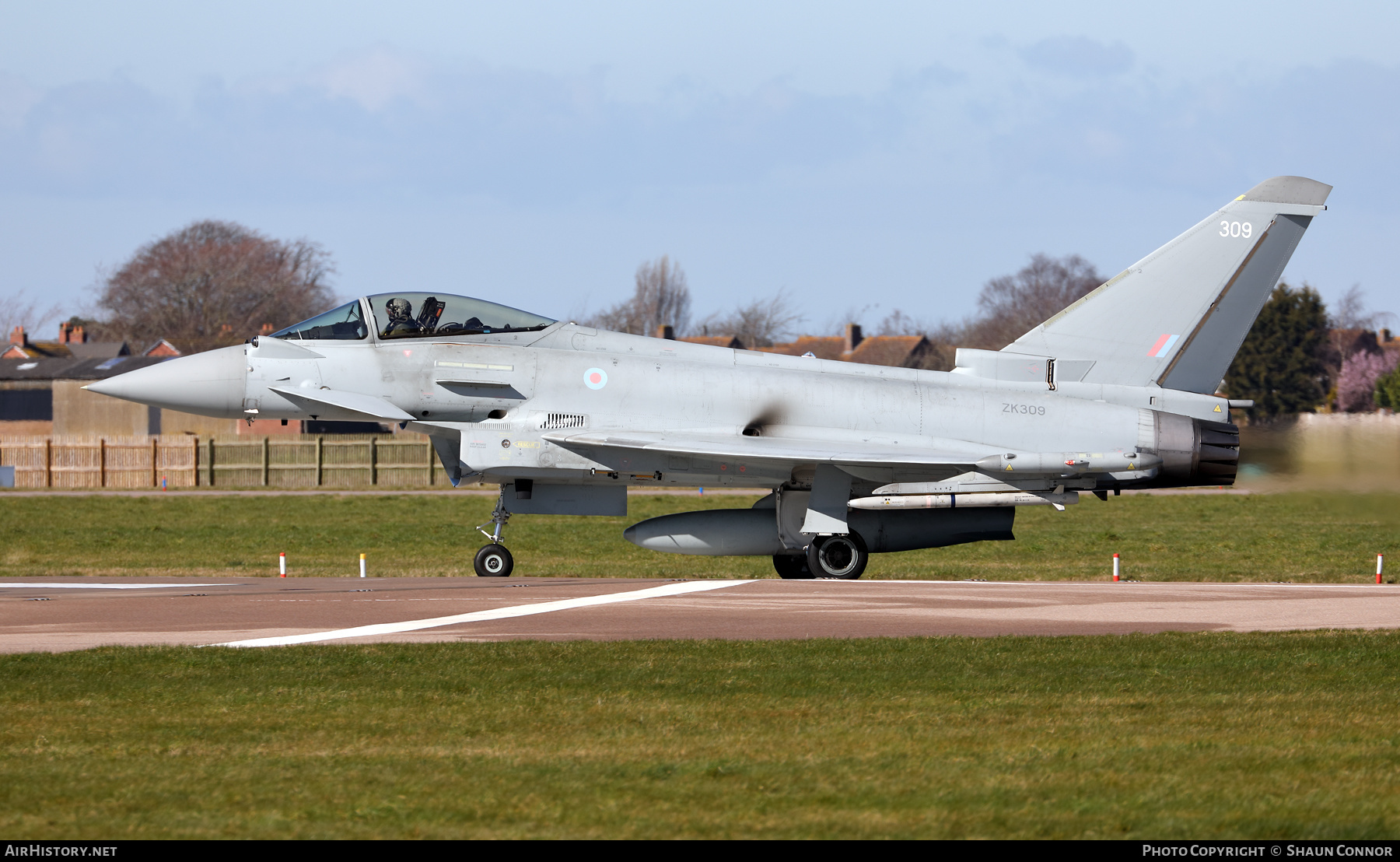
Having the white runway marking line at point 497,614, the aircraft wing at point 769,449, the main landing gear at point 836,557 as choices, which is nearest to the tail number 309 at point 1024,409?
the aircraft wing at point 769,449

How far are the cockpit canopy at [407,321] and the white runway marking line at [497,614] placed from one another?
173 inches

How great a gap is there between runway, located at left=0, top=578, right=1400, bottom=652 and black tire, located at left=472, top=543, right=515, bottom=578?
25.2 inches

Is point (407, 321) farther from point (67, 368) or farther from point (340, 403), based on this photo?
point (67, 368)

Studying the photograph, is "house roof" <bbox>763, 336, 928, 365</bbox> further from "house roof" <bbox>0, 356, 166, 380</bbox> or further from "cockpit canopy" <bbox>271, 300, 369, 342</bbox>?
"cockpit canopy" <bbox>271, 300, 369, 342</bbox>

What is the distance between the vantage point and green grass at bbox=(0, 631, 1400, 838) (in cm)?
627

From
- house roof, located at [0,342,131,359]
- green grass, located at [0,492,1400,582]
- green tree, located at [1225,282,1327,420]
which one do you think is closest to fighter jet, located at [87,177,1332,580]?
green grass, located at [0,492,1400,582]

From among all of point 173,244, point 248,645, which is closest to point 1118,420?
point 248,645

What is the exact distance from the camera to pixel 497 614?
14.2m

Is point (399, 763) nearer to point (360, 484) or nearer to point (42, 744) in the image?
point (42, 744)

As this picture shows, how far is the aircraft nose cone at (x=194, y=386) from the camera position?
1808 cm

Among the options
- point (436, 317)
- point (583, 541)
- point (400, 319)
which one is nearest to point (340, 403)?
point (400, 319)

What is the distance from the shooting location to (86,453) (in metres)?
54.6

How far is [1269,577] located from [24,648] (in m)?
19.0
